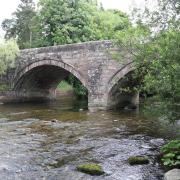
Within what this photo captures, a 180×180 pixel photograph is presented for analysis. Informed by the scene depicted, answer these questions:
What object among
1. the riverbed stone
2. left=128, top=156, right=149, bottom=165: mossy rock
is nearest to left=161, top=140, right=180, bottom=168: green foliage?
left=128, top=156, right=149, bottom=165: mossy rock

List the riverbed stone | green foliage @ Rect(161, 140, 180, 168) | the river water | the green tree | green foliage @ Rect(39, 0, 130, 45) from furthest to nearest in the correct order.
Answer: the green tree → green foliage @ Rect(39, 0, 130, 45) → green foliage @ Rect(161, 140, 180, 168) → the river water → the riverbed stone

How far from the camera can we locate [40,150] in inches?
473

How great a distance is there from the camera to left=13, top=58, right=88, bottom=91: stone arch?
1028 inches

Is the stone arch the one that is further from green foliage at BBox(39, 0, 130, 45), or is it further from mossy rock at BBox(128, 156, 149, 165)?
mossy rock at BBox(128, 156, 149, 165)

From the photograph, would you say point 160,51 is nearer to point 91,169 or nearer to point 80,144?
point 91,169

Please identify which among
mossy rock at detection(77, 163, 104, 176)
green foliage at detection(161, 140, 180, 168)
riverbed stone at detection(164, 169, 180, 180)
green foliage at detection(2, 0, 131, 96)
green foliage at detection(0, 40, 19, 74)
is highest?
green foliage at detection(2, 0, 131, 96)

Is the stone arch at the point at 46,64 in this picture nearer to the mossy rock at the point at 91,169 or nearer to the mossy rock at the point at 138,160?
the mossy rock at the point at 138,160

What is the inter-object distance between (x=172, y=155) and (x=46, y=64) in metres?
19.9

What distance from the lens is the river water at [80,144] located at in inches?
373

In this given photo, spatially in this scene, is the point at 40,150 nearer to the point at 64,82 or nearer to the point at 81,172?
the point at 81,172

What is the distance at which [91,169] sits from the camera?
9438mm

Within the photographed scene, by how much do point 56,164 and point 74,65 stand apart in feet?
54.2

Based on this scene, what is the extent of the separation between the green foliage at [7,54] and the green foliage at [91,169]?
73.0 ft

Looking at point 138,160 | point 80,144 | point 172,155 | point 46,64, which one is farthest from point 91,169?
point 46,64
